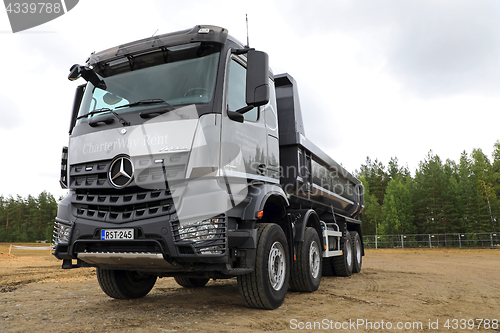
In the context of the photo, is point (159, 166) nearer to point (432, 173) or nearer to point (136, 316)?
point (136, 316)

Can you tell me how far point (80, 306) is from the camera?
5199 mm

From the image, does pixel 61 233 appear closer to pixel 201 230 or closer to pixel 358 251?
pixel 201 230

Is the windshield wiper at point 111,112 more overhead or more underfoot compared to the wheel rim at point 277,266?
more overhead

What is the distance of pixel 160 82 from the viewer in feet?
14.9

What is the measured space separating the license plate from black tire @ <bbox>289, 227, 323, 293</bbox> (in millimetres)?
→ 2959

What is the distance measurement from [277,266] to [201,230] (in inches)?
66.7

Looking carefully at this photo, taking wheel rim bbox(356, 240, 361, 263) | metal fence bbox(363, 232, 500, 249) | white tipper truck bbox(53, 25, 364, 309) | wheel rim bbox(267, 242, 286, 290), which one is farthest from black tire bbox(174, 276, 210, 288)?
metal fence bbox(363, 232, 500, 249)

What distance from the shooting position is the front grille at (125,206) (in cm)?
389

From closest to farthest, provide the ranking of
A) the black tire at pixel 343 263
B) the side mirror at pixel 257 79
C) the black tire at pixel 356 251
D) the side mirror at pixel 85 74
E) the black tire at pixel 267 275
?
the side mirror at pixel 257 79, the black tire at pixel 267 275, the side mirror at pixel 85 74, the black tire at pixel 343 263, the black tire at pixel 356 251

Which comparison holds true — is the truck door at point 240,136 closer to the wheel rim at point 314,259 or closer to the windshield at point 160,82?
the windshield at point 160,82

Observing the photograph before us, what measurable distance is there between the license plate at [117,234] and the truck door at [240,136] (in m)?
1.22

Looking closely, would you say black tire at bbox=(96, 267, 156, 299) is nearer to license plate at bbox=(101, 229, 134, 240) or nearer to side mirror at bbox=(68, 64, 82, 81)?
license plate at bbox=(101, 229, 134, 240)

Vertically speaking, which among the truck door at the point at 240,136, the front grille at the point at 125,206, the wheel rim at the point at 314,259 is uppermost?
the truck door at the point at 240,136

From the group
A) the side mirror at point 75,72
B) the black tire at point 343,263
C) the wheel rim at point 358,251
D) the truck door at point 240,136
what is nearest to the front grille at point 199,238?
the truck door at point 240,136
